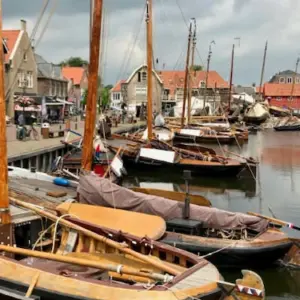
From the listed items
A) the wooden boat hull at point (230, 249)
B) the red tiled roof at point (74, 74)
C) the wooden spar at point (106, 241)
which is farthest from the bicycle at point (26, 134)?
the red tiled roof at point (74, 74)

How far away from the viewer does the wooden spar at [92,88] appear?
1805 cm

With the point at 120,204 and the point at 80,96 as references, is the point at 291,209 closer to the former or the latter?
the point at 120,204

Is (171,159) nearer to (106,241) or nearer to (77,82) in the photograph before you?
(106,241)

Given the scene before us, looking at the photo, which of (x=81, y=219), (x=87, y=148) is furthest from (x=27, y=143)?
(x=81, y=219)

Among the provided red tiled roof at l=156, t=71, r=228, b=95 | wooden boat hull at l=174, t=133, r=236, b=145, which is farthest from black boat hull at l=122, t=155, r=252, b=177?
red tiled roof at l=156, t=71, r=228, b=95

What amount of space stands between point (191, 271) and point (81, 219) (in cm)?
426

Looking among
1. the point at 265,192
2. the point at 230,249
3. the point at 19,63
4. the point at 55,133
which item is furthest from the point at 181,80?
the point at 230,249

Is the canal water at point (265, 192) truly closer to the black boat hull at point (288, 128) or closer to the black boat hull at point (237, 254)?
the black boat hull at point (237, 254)

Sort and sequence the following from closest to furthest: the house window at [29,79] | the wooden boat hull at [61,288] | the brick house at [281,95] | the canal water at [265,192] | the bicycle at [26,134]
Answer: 1. the wooden boat hull at [61,288]
2. the canal water at [265,192]
3. the bicycle at [26,134]
4. the house window at [29,79]
5. the brick house at [281,95]

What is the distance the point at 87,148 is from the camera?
18109 millimetres

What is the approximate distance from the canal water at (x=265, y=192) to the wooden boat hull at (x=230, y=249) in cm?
45

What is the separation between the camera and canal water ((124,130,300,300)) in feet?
49.2

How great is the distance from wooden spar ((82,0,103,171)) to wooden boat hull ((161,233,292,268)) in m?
4.91

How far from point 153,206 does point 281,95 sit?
363 feet
